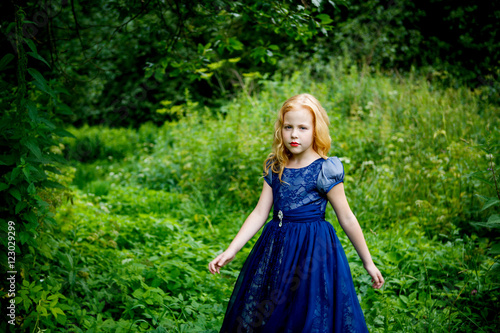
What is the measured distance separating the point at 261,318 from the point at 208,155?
3.75 metres

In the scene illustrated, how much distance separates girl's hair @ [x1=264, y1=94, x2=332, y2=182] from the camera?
2.04 metres

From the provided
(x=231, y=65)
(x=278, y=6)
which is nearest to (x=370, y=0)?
(x=231, y=65)

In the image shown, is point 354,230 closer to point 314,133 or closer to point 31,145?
point 314,133

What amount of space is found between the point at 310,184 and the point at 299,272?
0.45 meters

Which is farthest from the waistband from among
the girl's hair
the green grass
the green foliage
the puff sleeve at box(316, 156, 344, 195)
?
the green foliage

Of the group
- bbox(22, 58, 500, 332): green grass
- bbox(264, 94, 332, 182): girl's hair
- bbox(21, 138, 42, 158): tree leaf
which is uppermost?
bbox(264, 94, 332, 182): girl's hair

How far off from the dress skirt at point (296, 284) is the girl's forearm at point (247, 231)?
6 cm

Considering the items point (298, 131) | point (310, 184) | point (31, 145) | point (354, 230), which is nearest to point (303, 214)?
point (310, 184)

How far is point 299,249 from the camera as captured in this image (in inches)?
76.3

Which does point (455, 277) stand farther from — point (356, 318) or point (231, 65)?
point (231, 65)

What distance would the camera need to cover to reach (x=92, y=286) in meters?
2.75

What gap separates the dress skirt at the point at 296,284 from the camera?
1.83 m

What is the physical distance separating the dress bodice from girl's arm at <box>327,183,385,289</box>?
50 mm

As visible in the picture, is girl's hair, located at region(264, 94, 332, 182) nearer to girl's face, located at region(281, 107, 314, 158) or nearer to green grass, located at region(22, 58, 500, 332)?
girl's face, located at region(281, 107, 314, 158)
